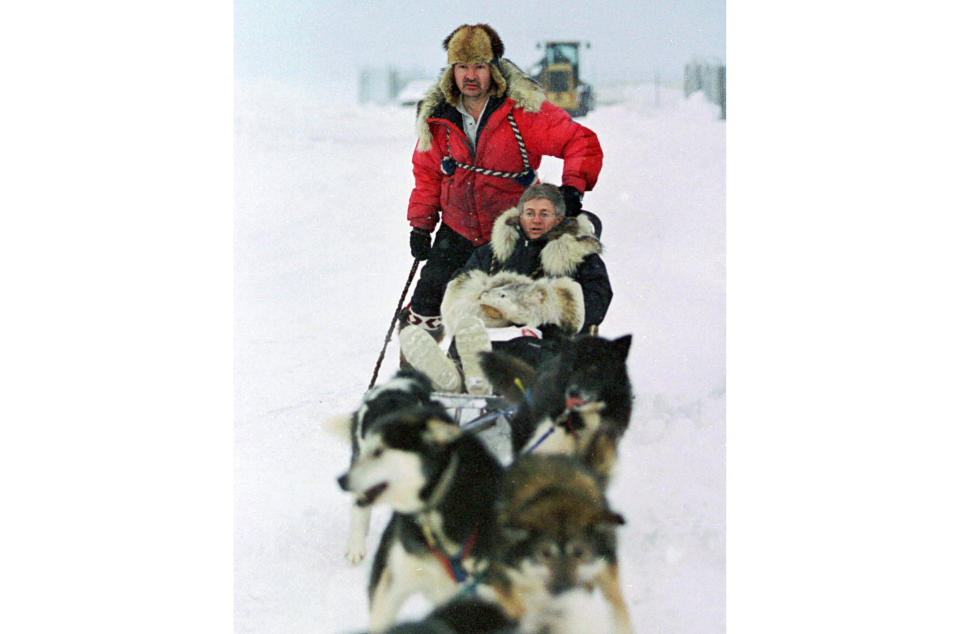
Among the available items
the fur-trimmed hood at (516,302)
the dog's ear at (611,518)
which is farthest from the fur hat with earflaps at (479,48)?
the dog's ear at (611,518)

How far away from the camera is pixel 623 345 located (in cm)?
243

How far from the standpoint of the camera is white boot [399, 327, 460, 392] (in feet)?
7.89

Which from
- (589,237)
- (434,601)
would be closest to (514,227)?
(589,237)

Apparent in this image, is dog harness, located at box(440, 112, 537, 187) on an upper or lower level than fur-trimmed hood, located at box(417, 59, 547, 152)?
lower

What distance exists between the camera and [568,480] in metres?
2.25

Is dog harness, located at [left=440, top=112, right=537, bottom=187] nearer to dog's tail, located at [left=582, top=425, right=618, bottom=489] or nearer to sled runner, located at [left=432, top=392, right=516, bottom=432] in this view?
sled runner, located at [left=432, top=392, right=516, bottom=432]

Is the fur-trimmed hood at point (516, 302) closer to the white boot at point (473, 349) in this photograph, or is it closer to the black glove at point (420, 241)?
the white boot at point (473, 349)

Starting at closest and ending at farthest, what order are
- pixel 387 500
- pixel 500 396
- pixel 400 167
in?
pixel 387 500 → pixel 500 396 → pixel 400 167

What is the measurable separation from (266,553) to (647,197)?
4.91 feet

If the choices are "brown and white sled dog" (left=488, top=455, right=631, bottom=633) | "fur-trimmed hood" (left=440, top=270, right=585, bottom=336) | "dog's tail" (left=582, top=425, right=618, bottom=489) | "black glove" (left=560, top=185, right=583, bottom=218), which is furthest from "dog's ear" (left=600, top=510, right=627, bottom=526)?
"black glove" (left=560, top=185, right=583, bottom=218)

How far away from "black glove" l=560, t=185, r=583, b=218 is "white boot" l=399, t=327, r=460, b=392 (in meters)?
0.53

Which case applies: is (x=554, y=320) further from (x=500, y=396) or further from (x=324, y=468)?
(x=324, y=468)

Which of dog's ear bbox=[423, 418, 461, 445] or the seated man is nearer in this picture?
dog's ear bbox=[423, 418, 461, 445]

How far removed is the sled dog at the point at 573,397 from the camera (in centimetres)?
231
